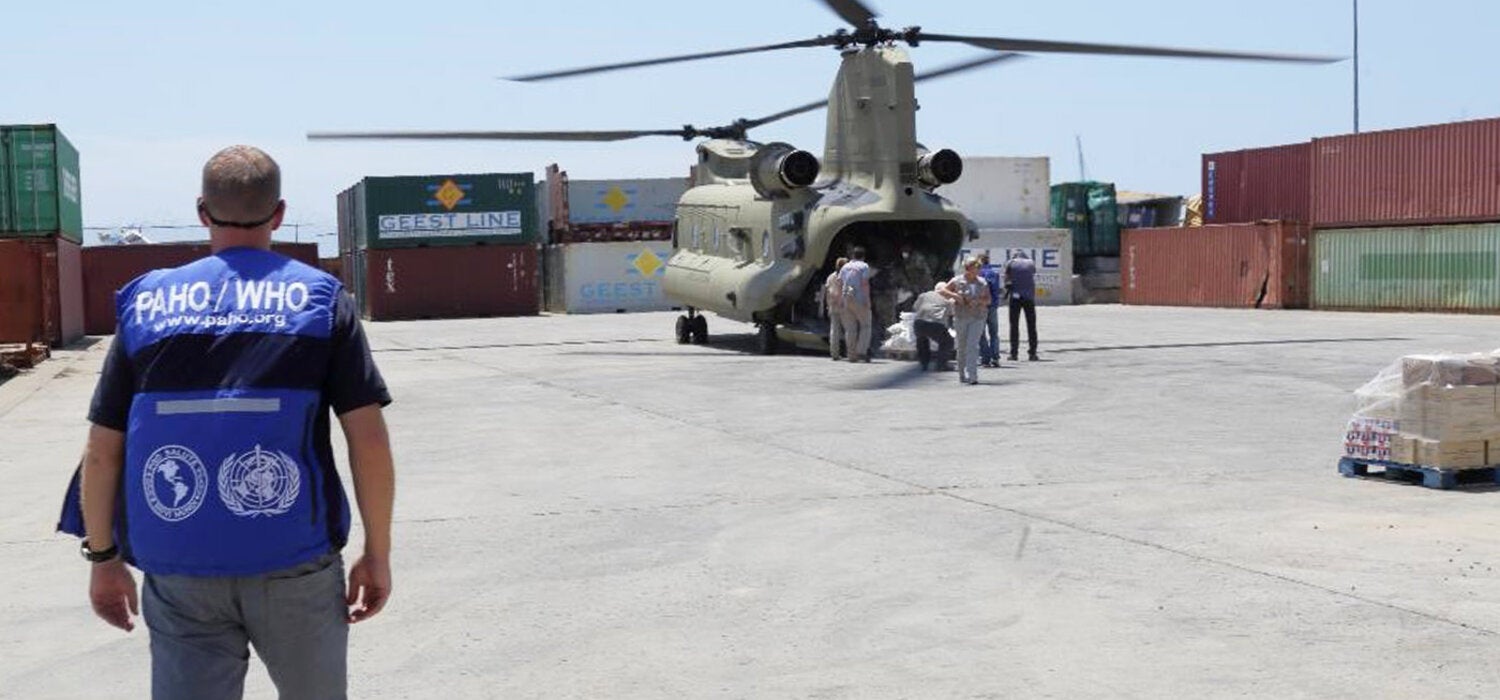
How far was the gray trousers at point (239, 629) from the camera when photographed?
12.7 ft

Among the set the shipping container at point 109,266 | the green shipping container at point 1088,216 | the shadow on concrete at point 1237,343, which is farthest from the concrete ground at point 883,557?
the green shipping container at point 1088,216

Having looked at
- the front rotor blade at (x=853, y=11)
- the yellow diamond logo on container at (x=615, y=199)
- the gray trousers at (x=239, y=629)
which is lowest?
the gray trousers at (x=239, y=629)

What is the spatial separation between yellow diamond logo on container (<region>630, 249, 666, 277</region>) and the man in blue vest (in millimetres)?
50560

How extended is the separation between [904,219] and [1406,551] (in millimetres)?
16357

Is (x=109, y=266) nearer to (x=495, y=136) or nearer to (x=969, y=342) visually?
(x=495, y=136)

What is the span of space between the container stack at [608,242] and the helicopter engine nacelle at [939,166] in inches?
1129

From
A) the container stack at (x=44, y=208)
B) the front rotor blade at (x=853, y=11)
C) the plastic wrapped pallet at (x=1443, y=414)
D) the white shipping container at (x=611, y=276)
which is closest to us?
the plastic wrapped pallet at (x=1443, y=414)

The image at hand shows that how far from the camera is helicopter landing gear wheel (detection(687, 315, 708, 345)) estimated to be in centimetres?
3108

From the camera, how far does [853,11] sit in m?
23.7

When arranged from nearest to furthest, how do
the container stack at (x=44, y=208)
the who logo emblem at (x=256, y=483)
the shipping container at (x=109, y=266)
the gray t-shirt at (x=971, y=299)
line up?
→ the who logo emblem at (x=256, y=483), the gray t-shirt at (x=971, y=299), the container stack at (x=44, y=208), the shipping container at (x=109, y=266)

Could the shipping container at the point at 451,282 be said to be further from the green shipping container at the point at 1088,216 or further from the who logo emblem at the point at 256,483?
the who logo emblem at the point at 256,483

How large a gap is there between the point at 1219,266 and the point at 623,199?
18825 mm

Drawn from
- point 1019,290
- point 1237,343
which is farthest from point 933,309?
point 1237,343

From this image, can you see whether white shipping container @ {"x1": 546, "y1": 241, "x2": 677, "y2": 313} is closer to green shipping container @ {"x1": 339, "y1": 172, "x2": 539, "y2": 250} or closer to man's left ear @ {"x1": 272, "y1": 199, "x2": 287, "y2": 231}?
green shipping container @ {"x1": 339, "y1": 172, "x2": 539, "y2": 250}
